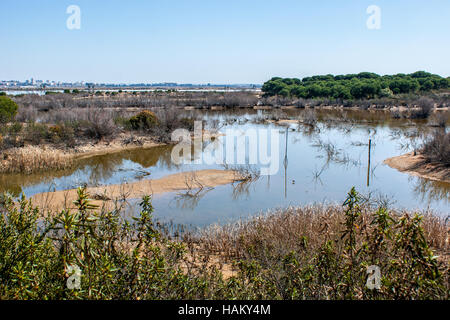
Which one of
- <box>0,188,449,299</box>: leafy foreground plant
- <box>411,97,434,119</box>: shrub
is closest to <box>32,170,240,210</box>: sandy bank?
<box>0,188,449,299</box>: leafy foreground plant

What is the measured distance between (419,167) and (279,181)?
6746 mm

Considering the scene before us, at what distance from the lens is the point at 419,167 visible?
17344 mm

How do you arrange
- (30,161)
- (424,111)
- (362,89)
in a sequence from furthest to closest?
1. (362,89)
2. (424,111)
3. (30,161)

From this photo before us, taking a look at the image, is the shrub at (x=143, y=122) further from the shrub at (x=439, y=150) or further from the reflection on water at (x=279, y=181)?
the shrub at (x=439, y=150)

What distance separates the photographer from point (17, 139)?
2011 cm

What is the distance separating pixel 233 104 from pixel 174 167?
34.5 metres

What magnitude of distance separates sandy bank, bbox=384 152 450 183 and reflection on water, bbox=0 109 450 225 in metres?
0.47

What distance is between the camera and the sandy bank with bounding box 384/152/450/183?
52.3ft

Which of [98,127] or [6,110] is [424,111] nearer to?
[98,127]

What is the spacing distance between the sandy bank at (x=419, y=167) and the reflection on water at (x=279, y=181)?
0.47 meters

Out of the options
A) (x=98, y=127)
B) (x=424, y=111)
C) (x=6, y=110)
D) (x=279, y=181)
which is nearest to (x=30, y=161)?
(x=98, y=127)

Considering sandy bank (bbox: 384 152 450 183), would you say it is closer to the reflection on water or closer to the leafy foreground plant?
the reflection on water

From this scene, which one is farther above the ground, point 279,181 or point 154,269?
point 154,269

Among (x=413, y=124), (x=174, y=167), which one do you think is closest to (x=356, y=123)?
(x=413, y=124)
